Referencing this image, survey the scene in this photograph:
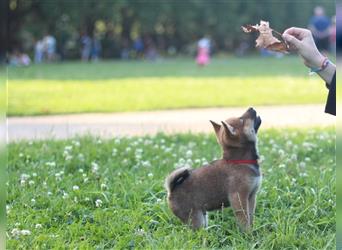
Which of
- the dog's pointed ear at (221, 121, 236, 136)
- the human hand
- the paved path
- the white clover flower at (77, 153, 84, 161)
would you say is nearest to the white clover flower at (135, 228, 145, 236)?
the dog's pointed ear at (221, 121, 236, 136)

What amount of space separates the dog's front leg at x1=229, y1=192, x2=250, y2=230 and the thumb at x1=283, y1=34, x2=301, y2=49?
1109 millimetres

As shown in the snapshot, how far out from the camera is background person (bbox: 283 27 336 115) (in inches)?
141

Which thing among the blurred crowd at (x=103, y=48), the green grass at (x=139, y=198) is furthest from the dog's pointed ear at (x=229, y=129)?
the blurred crowd at (x=103, y=48)

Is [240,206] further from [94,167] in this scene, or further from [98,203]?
[94,167]

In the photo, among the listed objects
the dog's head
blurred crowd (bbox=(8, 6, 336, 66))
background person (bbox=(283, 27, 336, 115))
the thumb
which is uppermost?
the thumb

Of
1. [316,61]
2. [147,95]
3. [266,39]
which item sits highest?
[266,39]

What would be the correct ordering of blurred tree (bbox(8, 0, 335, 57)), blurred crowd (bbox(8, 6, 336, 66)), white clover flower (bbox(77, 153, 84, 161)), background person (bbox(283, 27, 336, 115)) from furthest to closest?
blurred tree (bbox(8, 0, 335, 57))
blurred crowd (bbox(8, 6, 336, 66))
white clover flower (bbox(77, 153, 84, 161))
background person (bbox(283, 27, 336, 115))

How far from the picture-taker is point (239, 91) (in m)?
15.1

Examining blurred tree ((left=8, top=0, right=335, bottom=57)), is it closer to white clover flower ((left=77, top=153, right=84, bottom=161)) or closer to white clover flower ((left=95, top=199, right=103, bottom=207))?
white clover flower ((left=77, top=153, right=84, bottom=161))

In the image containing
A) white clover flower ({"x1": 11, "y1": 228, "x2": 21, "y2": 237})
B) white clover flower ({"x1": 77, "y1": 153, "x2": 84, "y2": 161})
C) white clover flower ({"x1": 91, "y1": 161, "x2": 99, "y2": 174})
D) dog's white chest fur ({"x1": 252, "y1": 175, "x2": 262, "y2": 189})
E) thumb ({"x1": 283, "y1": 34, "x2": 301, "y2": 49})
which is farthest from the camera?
white clover flower ({"x1": 77, "y1": 153, "x2": 84, "y2": 161})

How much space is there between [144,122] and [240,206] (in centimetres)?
600

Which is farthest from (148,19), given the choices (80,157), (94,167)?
(94,167)

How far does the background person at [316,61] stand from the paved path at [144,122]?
16.5 ft

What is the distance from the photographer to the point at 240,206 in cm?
423
